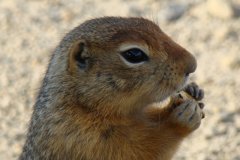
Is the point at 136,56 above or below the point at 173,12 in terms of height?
above

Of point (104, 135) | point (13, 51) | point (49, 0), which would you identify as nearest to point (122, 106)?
point (104, 135)

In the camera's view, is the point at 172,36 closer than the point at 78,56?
No

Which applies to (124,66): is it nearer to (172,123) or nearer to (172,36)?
(172,123)

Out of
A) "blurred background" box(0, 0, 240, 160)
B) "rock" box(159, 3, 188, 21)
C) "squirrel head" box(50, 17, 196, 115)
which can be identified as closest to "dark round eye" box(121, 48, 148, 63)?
"squirrel head" box(50, 17, 196, 115)

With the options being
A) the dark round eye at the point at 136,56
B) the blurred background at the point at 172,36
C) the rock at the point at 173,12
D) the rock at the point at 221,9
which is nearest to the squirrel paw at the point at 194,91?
the dark round eye at the point at 136,56

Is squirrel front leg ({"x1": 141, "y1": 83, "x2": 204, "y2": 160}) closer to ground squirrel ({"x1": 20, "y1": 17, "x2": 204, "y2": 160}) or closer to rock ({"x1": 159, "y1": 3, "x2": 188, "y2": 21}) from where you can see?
ground squirrel ({"x1": 20, "y1": 17, "x2": 204, "y2": 160})

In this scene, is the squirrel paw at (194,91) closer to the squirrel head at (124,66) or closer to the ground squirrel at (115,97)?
the ground squirrel at (115,97)

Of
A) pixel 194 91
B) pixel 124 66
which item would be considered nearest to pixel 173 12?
pixel 194 91

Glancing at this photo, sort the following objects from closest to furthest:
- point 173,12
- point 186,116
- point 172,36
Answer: point 186,116 < point 172,36 < point 173,12
